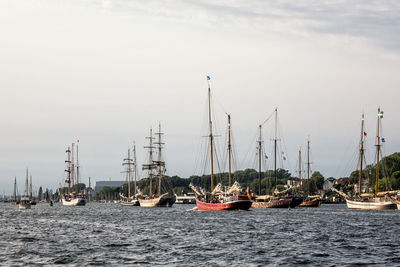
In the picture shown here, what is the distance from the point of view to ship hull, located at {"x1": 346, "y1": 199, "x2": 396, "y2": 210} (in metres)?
145

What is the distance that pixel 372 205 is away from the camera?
147875mm

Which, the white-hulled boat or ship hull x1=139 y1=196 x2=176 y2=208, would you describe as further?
ship hull x1=139 y1=196 x2=176 y2=208

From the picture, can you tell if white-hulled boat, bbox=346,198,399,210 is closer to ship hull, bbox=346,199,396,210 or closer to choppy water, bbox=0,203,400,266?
ship hull, bbox=346,199,396,210

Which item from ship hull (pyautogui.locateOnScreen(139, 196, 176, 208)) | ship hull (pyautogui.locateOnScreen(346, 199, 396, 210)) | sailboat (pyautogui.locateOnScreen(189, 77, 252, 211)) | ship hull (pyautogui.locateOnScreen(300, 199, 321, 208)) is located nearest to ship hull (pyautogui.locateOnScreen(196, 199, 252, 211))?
sailboat (pyautogui.locateOnScreen(189, 77, 252, 211))

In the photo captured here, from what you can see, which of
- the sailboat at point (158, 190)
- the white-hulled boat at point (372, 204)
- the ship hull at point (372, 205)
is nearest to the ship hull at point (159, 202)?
the sailboat at point (158, 190)

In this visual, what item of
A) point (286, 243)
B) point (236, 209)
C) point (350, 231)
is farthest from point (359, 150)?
point (286, 243)

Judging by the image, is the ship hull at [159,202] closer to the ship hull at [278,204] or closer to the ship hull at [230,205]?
the ship hull at [278,204]

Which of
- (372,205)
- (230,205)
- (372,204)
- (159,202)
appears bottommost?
(159,202)

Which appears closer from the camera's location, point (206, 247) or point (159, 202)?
point (206, 247)

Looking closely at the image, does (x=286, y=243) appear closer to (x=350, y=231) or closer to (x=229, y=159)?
(x=350, y=231)

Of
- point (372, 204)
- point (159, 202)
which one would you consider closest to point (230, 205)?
point (372, 204)

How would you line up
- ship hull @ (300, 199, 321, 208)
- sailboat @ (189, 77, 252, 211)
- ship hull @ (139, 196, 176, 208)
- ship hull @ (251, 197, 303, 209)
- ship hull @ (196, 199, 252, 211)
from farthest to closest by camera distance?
ship hull @ (300, 199, 321, 208) → ship hull @ (139, 196, 176, 208) → ship hull @ (251, 197, 303, 209) → sailboat @ (189, 77, 252, 211) → ship hull @ (196, 199, 252, 211)

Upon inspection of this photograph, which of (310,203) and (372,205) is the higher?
(372,205)

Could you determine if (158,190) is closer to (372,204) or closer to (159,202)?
(159,202)
